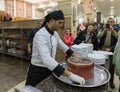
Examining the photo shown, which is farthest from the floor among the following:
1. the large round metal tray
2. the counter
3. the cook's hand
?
the cook's hand

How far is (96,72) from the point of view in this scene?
144cm

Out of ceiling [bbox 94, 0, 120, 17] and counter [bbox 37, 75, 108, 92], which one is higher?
ceiling [bbox 94, 0, 120, 17]

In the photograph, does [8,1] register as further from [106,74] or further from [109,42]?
[106,74]

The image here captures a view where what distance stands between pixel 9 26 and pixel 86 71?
6.49 m

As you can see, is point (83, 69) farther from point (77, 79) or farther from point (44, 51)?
point (44, 51)

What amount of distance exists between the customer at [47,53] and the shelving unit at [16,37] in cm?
440

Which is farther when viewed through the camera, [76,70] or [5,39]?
[5,39]

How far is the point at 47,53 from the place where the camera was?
1229 millimetres

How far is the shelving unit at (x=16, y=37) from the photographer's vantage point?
6.05 m

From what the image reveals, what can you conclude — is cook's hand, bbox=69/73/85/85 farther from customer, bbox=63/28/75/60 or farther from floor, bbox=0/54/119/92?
customer, bbox=63/28/75/60

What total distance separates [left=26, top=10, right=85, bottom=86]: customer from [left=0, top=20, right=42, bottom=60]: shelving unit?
440 cm

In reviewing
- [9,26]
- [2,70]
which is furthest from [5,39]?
[2,70]

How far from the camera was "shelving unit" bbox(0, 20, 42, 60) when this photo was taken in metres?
6.05

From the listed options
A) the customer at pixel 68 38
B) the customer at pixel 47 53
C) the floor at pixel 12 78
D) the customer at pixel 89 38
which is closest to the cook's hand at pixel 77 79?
the customer at pixel 47 53
